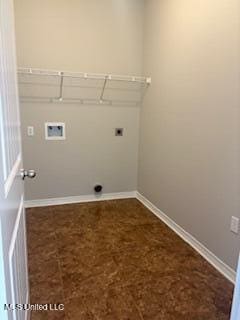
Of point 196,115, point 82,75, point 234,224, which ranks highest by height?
point 82,75

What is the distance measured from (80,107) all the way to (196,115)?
1.57 meters

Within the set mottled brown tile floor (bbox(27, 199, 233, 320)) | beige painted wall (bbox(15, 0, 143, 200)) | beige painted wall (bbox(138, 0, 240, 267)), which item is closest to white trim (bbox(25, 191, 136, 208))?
beige painted wall (bbox(15, 0, 143, 200))

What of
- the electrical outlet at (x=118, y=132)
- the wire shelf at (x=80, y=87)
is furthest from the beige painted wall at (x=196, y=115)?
the electrical outlet at (x=118, y=132)

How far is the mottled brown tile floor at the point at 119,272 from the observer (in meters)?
1.76

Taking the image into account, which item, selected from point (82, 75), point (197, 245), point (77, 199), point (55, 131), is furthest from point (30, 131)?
point (197, 245)

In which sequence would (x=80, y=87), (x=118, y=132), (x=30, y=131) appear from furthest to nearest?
(x=118, y=132)
(x=80, y=87)
(x=30, y=131)

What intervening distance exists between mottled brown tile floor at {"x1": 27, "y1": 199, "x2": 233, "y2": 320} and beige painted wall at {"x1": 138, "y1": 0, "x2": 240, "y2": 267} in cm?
32

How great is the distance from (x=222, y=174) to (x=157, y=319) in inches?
47.5

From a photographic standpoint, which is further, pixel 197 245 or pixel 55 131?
pixel 55 131

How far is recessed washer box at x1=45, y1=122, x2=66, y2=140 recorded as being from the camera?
3.29 m

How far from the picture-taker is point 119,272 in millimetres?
2141

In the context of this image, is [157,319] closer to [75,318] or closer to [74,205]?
[75,318]

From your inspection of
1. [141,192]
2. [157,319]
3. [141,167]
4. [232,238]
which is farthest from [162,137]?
[157,319]

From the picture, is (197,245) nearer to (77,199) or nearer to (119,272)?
(119,272)
